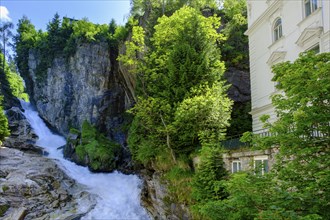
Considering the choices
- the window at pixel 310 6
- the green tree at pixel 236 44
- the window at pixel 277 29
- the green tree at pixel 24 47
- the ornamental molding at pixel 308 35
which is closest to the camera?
the ornamental molding at pixel 308 35

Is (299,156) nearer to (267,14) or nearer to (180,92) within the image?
(180,92)

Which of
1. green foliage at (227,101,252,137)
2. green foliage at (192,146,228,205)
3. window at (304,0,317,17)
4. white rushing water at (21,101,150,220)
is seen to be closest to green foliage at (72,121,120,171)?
white rushing water at (21,101,150,220)

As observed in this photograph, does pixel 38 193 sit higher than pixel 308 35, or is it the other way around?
pixel 308 35

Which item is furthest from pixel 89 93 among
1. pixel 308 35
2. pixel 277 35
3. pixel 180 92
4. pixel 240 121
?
pixel 308 35

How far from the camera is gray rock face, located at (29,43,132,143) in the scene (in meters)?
35.4

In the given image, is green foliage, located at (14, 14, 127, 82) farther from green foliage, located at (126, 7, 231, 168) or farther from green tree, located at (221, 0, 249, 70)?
green foliage, located at (126, 7, 231, 168)

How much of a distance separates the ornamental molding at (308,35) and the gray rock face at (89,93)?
21.9 m

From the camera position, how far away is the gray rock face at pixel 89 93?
35406mm

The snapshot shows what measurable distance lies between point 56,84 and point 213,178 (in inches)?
1300

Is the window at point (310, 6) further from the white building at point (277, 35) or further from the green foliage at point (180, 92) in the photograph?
the green foliage at point (180, 92)

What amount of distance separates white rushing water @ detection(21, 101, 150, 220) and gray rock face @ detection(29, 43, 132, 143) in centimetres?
543

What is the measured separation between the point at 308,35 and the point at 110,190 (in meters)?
17.7

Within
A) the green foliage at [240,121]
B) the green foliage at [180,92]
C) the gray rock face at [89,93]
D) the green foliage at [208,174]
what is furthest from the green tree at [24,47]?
the green foliage at [208,174]

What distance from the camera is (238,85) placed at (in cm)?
2570
